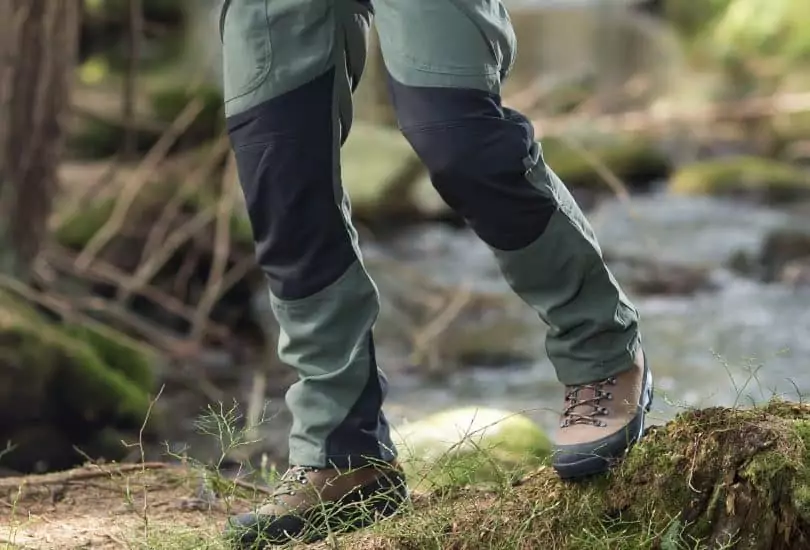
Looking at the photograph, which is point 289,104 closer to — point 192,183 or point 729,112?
point 192,183

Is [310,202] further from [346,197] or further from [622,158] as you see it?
[622,158]

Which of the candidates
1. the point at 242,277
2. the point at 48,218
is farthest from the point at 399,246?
the point at 48,218

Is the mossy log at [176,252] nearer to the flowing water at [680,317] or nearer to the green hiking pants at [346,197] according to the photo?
the flowing water at [680,317]

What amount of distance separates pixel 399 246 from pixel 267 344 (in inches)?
111

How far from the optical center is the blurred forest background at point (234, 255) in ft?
15.2

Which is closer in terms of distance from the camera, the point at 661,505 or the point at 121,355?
the point at 661,505

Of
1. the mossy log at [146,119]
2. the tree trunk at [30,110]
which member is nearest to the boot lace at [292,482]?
the tree trunk at [30,110]

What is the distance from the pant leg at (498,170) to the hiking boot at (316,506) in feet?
1.33

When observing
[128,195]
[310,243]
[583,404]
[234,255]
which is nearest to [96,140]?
[128,195]

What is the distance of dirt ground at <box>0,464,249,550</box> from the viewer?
2039 mm

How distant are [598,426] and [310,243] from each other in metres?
0.56

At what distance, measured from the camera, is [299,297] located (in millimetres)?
1934

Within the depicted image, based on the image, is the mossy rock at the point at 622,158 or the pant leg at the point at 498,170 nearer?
the pant leg at the point at 498,170

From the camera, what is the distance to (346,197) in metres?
2.02
